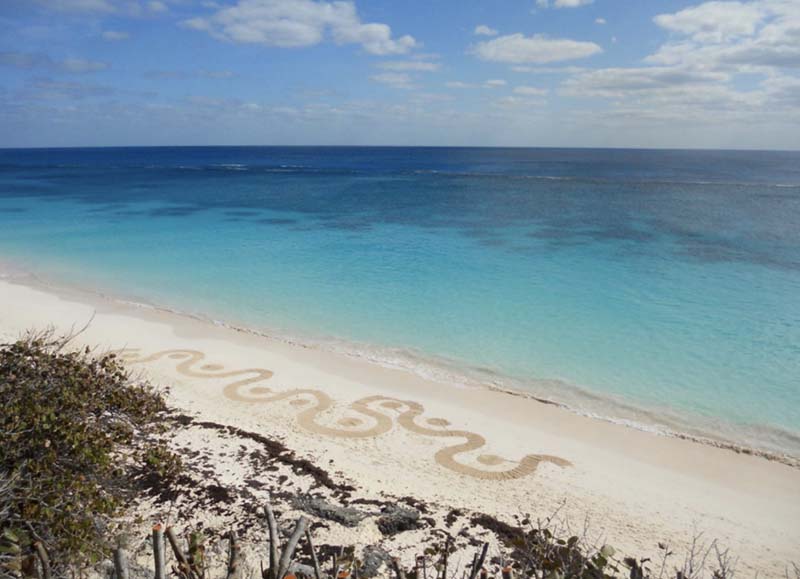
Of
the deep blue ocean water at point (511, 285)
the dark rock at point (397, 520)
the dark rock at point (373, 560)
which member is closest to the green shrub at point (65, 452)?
the dark rock at point (373, 560)

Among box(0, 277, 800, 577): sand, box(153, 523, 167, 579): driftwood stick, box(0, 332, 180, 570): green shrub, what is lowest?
box(0, 277, 800, 577): sand

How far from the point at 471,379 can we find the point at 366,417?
3009 millimetres

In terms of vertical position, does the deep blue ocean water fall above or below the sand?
above

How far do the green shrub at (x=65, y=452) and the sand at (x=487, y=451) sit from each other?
194 cm

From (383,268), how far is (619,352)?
10183 millimetres

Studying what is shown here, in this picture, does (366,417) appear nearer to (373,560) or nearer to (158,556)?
(373,560)

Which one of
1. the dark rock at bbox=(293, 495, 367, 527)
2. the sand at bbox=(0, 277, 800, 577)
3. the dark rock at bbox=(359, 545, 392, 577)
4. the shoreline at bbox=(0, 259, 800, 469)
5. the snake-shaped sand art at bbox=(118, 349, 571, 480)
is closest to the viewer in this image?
the dark rock at bbox=(359, 545, 392, 577)

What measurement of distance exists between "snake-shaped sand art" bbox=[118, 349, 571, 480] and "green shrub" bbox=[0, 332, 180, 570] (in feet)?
8.22

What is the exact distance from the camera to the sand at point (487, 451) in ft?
22.5

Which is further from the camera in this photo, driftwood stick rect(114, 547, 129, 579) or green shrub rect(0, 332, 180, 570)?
green shrub rect(0, 332, 180, 570)

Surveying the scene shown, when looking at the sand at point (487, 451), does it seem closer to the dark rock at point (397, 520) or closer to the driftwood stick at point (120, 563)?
the dark rock at point (397, 520)

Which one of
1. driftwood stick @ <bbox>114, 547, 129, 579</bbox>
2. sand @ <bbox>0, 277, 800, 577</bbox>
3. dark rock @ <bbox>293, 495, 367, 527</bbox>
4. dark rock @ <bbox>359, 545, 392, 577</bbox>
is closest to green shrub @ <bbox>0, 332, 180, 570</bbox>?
driftwood stick @ <bbox>114, 547, 129, 579</bbox>

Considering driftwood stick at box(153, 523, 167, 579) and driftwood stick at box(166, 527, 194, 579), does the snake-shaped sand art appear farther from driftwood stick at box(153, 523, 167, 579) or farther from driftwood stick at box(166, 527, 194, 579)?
driftwood stick at box(153, 523, 167, 579)

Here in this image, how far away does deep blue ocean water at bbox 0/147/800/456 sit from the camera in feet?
37.6
